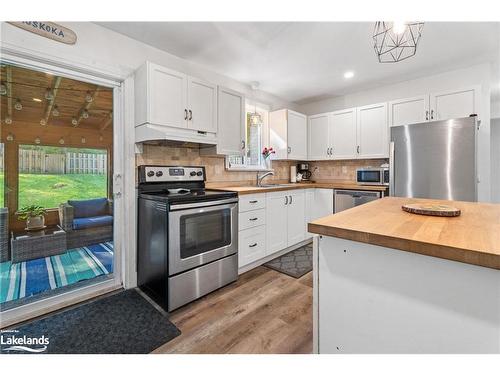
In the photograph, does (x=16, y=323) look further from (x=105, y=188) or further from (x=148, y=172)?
(x=148, y=172)

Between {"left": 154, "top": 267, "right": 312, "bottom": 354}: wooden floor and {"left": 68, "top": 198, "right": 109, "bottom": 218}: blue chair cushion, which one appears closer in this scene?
{"left": 154, "top": 267, "right": 312, "bottom": 354}: wooden floor

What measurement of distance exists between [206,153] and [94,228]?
144 centimetres

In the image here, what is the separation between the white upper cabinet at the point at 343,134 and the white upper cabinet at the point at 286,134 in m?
0.51

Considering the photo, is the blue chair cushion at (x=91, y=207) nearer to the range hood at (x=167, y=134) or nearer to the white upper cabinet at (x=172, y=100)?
the range hood at (x=167, y=134)

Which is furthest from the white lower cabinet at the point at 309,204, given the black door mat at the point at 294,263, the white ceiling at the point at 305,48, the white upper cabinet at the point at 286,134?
the white ceiling at the point at 305,48

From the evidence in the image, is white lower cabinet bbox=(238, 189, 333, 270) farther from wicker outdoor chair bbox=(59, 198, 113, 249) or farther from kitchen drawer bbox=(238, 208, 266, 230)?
wicker outdoor chair bbox=(59, 198, 113, 249)

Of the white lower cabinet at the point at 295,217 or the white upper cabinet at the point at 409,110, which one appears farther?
Answer: the white lower cabinet at the point at 295,217

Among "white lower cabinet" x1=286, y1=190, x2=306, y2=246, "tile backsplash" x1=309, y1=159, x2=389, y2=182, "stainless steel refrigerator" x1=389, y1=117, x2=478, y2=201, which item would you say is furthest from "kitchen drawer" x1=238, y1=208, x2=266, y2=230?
"tile backsplash" x1=309, y1=159, x2=389, y2=182

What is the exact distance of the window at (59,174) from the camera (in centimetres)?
192

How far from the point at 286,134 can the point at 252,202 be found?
160cm

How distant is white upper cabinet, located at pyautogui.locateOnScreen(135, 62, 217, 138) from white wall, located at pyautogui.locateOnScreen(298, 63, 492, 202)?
102 inches

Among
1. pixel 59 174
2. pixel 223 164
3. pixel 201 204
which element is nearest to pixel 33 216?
pixel 59 174

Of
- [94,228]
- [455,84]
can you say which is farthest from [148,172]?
[455,84]

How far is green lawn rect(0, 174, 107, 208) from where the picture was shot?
1.93 meters
